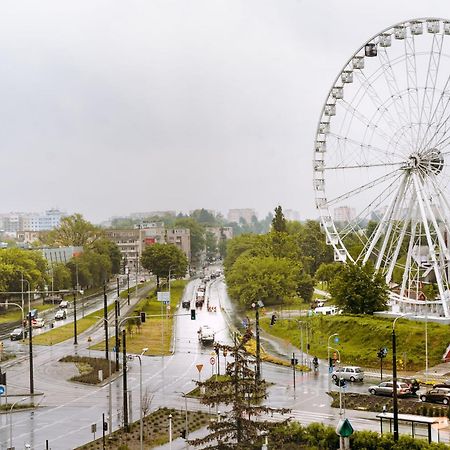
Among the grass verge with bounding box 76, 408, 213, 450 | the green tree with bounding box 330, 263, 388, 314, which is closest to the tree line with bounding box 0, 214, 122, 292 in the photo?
the green tree with bounding box 330, 263, 388, 314

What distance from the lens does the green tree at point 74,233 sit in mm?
171337

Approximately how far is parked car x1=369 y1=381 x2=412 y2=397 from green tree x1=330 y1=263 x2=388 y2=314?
21303 millimetres

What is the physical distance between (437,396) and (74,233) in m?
134

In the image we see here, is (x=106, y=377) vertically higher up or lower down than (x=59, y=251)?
lower down

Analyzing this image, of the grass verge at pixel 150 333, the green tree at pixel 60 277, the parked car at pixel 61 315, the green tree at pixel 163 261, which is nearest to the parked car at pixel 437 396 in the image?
the grass verge at pixel 150 333

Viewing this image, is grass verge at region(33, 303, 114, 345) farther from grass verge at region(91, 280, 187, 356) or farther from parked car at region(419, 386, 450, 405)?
parked car at region(419, 386, 450, 405)

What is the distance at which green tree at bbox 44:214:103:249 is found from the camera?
562 feet

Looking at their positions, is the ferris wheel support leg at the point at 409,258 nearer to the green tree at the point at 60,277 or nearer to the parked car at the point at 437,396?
the parked car at the point at 437,396

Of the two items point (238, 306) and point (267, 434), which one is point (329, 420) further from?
point (238, 306)

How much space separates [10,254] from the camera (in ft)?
348

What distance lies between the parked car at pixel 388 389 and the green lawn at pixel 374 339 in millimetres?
9326

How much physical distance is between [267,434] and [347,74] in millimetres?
45163

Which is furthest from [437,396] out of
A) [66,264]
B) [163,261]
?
[66,264]

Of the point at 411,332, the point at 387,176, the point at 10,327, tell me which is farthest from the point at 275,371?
the point at 10,327
